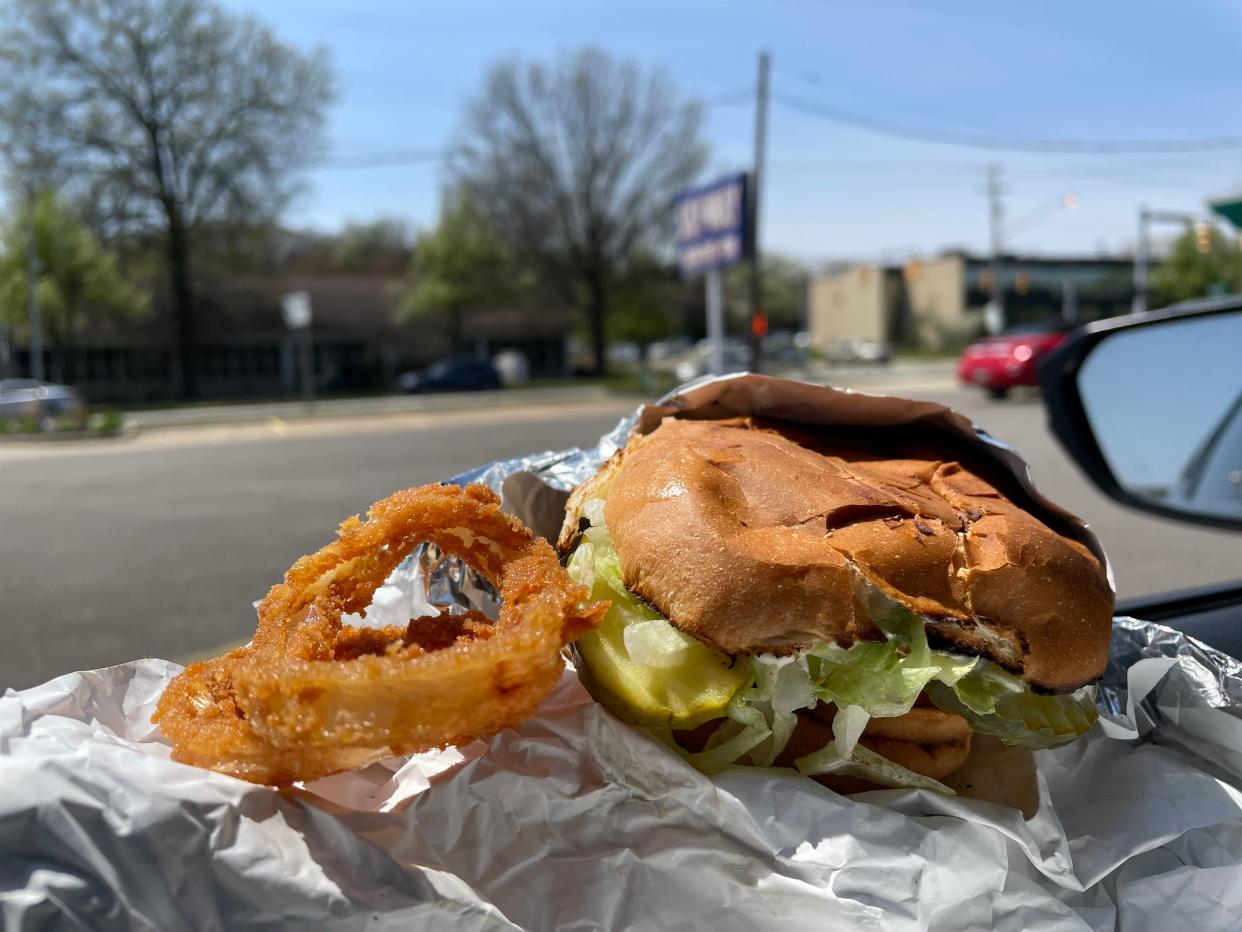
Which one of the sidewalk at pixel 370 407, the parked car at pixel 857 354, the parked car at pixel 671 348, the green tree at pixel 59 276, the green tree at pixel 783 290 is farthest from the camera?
the green tree at pixel 783 290

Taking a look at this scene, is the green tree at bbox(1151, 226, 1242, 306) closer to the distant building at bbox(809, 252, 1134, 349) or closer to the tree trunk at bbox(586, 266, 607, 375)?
the distant building at bbox(809, 252, 1134, 349)

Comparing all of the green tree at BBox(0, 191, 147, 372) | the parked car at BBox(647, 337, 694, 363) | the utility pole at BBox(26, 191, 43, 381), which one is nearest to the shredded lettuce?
the utility pole at BBox(26, 191, 43, 381)

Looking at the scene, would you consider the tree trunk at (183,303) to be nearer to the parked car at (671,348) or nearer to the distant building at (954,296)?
the parked car at (671,348)

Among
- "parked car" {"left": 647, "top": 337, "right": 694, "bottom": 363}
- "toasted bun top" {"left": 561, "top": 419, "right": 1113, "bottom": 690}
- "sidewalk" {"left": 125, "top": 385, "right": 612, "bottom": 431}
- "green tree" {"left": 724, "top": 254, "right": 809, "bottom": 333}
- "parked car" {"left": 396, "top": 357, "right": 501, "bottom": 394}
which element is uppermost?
"green tree" {"left": 724, "top": 254, "right": 809, "bottom": 333}

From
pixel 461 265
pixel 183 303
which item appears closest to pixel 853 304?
pixel 461 265

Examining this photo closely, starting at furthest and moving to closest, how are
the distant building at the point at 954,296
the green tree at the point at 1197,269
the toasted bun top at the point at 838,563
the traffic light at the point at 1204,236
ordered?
the distant building at the point at 954,296 < the green tree at the point at 1197,269 < the traffic light at the point at 1204,236 < the toasted bun top at the point at 838,563

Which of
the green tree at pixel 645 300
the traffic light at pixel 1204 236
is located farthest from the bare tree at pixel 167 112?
the traffic light at pixel 1204 236

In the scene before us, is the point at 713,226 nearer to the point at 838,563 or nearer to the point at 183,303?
the point at 838,563

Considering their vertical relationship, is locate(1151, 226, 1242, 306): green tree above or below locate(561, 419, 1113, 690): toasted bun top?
above
